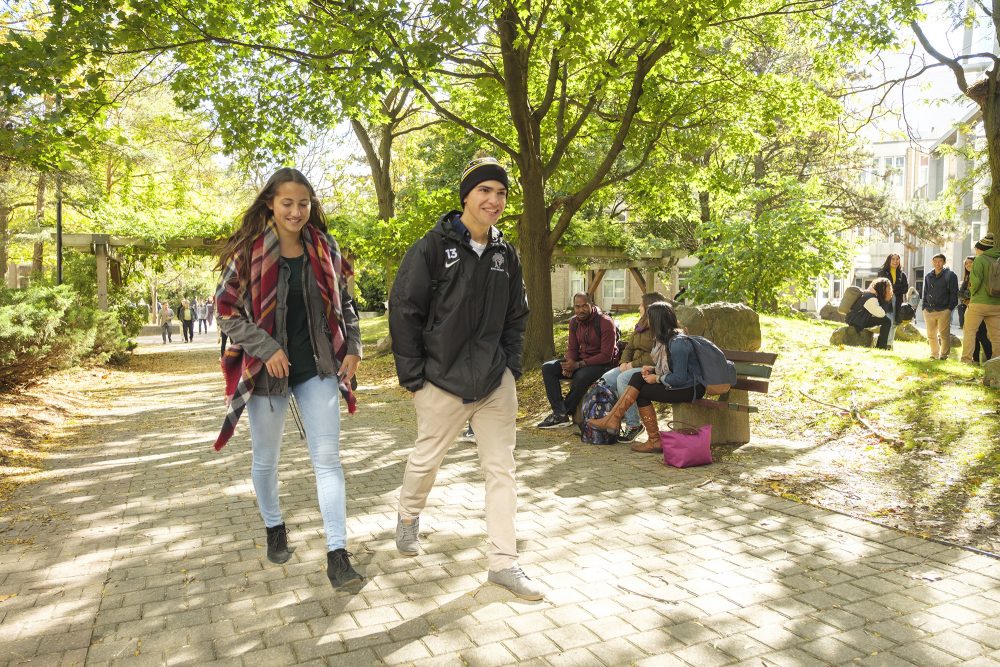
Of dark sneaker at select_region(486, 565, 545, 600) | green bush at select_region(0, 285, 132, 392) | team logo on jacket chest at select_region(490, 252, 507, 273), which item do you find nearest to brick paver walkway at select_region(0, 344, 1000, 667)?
dark sneaker at select_region(486, 565, 545, 600)

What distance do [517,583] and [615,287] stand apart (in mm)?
44986

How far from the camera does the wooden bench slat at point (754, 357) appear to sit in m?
6.94

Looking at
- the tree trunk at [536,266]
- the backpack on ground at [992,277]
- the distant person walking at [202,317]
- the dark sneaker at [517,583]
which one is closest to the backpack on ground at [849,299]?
the backpack on ground at [992,277]

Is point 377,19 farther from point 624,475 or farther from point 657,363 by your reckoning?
point 624,475

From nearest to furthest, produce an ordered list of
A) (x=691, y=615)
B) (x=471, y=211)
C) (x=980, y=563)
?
(x=691, y=615)
(x=471, y=211)
(x=980, y=563)

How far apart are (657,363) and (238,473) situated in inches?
154

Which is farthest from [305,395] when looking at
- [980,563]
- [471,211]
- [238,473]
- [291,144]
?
[291,144]

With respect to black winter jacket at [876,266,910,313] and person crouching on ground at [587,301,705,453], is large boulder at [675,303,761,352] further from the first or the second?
black winter jacket at [876,266,910,313]

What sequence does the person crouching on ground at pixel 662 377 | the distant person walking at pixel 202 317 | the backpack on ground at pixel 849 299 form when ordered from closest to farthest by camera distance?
the person crouching on ground at pixel 662 377, the backpack on ground at pixel 849 299, the distant person walking at pixel 202 317

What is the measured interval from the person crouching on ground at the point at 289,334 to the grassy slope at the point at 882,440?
11.6ft

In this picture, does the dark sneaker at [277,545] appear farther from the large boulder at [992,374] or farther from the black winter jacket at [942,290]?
the black winter jacket at [942,290]

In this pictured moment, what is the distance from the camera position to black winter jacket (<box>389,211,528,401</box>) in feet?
12.6

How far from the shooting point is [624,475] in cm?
647

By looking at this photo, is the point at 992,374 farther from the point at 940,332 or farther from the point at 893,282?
the point at 893,282
